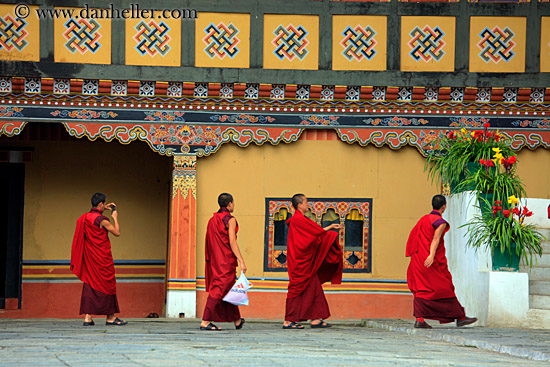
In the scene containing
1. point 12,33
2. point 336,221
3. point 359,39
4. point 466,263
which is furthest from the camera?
point 336,221

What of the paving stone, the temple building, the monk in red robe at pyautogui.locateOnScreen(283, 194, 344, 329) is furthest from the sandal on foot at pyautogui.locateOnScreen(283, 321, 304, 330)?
the temple building

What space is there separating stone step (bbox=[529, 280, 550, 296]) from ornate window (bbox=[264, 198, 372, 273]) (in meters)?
2.98

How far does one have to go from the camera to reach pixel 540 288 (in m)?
10.1

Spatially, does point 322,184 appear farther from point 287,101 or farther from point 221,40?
point 221,40

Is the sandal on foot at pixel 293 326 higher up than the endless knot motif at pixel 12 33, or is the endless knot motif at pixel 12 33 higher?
the endless knot motif at pixel 12 33

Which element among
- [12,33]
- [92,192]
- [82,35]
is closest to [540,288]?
[82,35]

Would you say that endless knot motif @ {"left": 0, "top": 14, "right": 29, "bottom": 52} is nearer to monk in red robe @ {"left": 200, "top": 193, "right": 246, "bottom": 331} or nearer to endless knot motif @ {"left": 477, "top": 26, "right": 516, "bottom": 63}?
monk in red robe @ {"left": 200, "top": 193, "right": 246, "bottom": 331}

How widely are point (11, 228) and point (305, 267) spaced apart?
5.96m

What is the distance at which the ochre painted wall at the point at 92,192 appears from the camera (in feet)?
45.6

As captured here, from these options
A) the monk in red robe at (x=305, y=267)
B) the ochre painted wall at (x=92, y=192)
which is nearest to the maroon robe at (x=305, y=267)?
the monk in red robe at (x=305, y=267)

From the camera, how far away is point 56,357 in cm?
641

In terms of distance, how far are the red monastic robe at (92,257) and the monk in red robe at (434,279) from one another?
350 cm

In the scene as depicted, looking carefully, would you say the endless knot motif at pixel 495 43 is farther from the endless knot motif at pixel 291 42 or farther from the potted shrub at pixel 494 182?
the endless knot motif at pixel 291 42

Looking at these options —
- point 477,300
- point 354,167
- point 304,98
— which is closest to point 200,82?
point 304,98
